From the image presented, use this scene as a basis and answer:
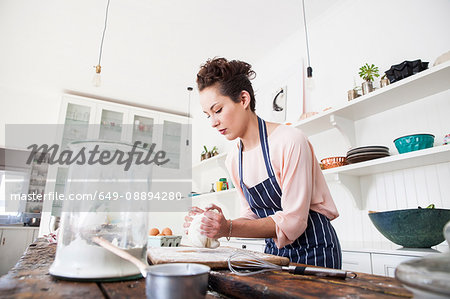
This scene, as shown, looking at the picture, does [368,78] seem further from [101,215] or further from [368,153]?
[101,215]

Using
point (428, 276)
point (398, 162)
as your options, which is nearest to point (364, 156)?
point (398, 162)

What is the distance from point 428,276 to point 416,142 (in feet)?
5.20

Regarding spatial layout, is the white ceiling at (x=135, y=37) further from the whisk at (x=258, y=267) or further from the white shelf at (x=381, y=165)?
the whisk at (x=258, y=267)

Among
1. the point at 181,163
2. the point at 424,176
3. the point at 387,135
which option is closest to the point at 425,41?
the point at 387,135

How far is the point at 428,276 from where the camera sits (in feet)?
0.98

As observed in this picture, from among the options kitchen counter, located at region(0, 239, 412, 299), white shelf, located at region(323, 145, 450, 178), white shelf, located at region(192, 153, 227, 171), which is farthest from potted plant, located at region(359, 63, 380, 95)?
white shelf, located at region(192, 153, 227, 171)

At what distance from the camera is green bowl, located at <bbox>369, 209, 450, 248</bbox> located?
131 cm

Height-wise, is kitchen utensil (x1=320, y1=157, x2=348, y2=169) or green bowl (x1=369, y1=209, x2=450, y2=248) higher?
kitchen utensil (x1=320, y1=157, x2=348, y2=169)

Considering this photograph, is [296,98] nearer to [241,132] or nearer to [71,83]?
[241,132]

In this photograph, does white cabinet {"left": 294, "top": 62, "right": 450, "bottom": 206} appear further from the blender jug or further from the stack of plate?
the blender jug

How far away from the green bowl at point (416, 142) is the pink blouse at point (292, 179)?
2.72 feet

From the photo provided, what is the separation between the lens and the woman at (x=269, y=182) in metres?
0.99

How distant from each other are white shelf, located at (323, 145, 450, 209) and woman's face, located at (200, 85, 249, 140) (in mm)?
1010

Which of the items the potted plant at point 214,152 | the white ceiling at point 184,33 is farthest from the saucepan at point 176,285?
the potted plant at point 214,152
